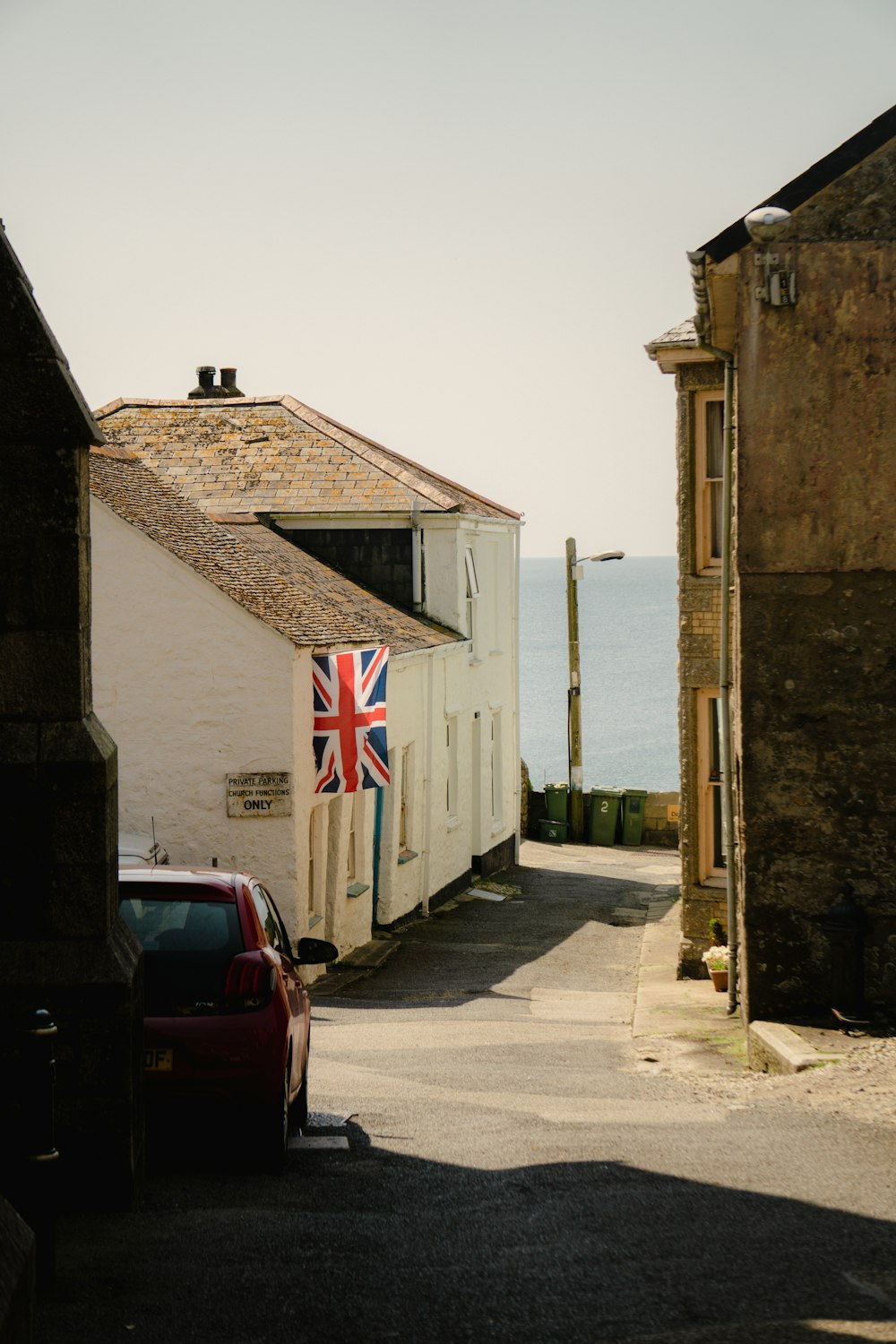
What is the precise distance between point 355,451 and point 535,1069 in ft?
57.9

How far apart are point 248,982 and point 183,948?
41 centimetres

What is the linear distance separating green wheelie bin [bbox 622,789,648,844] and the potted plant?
19.0m

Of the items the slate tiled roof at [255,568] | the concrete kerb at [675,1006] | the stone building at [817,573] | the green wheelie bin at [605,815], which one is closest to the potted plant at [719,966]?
the concrete kerb at [675,1006]

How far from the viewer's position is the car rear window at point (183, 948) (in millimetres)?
8211

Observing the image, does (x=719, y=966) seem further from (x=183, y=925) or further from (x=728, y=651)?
(x=183, y=925)

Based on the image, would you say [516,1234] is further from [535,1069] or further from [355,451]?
[355,451]

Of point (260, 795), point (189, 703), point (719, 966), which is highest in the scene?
point (189, 703)

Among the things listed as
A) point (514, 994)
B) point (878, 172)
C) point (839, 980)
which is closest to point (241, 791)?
point (514, 994)

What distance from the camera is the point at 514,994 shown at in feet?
59.2

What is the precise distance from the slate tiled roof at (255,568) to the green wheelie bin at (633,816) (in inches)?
449

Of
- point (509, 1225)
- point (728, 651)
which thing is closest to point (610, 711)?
point (728, 651)

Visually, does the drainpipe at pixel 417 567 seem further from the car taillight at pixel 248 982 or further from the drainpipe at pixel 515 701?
the car taillight at pixel 248 982

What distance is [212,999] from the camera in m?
8.23

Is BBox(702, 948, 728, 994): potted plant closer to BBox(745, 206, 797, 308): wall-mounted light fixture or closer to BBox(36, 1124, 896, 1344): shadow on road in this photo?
BBox(745, 206, 797, 308): wall-mounted light fixture
